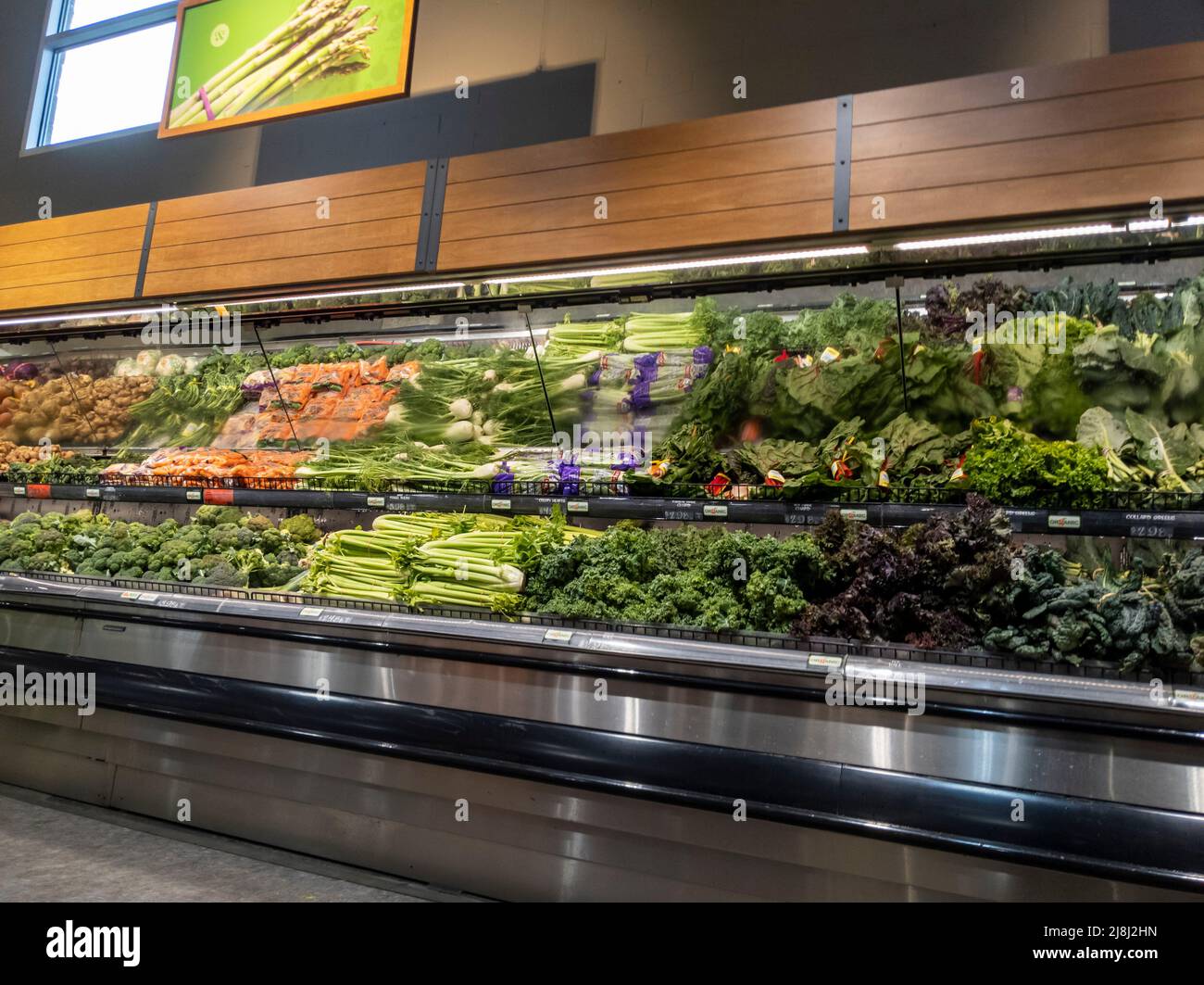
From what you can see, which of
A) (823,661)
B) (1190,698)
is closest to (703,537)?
(823,661)

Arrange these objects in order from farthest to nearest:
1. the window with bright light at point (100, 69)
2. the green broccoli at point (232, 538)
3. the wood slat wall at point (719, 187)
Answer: the window with bright light at point (100, 69) → the green broccoli at point (232, 538) → the wood slat wall at point (719, 187)

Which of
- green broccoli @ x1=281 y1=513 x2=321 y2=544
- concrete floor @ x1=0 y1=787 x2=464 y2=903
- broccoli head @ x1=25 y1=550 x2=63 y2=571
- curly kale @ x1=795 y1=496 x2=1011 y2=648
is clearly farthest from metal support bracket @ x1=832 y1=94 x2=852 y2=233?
broccoli head @ x1=25 y1=550 x2=63 y2=571

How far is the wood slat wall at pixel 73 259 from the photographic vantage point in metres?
4.88

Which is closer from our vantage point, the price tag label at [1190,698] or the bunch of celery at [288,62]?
the price tag label at [1190,698]

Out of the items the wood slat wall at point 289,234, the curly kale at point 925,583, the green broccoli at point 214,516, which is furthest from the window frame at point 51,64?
the curly kale at point 925,583

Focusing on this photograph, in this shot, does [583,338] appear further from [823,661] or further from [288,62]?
[288,62]

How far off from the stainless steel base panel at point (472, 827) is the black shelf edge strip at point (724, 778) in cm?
13

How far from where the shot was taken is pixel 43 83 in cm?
729

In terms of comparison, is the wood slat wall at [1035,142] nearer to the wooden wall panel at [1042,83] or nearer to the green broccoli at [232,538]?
the wooden wall panel at [1042,83]

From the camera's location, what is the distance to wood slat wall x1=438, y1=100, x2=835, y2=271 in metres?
3.28

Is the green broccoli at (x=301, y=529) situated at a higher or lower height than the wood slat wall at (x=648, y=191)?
lower

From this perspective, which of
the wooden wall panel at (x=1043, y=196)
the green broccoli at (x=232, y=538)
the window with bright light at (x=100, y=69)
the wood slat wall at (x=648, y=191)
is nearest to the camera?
the wooden wall panel at (x=1043, y=196)

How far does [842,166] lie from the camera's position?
320 cm

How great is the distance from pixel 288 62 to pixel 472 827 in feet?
14.5
